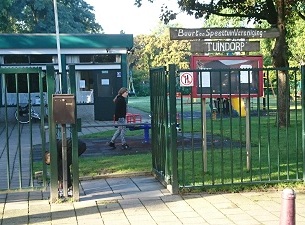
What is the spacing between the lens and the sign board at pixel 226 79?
355 inches

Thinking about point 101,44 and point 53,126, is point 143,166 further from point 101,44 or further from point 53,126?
point 101,44

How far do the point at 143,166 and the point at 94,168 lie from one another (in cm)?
101

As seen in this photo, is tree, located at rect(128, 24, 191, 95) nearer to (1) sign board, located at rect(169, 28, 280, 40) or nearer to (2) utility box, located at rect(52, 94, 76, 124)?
(1) sign board, located at rect(169, 28, 280, 40)

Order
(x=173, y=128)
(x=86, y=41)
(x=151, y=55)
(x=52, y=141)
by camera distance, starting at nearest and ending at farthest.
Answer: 1. (x=52, y=141)
2. (x=173, y=128)
3. (x=86, y=41)
4. (x=151, y=55)

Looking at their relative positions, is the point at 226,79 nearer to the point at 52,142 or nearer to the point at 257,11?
the point at 52,142

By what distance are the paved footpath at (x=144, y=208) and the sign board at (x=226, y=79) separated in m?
1.78

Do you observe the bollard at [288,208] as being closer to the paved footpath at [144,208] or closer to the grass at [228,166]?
the paved footpath at [144,208]

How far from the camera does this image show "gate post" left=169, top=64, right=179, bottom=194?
8.24 meters

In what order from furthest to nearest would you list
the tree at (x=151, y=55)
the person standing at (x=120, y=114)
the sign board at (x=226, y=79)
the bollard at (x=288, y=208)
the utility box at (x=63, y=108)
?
the tree at (x=151, y=55) < the person standing at (x=120, y=114) < the sign board at (x=226, y=79) < the utility box at (x=63, y=108) < the bollard at (x=288, y=208)

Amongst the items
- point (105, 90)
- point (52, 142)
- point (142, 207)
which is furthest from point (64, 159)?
point (105, 90)

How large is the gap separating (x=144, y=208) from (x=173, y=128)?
1417mm

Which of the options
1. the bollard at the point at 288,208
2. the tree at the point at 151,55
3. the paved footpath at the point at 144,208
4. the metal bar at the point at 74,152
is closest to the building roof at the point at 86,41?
the paved footpath at the point at 144,208

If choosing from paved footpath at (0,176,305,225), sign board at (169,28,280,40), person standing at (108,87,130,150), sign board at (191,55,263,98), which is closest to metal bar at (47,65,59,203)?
paved footpath at (0,176,305,225)

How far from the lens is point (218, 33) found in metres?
9.27
